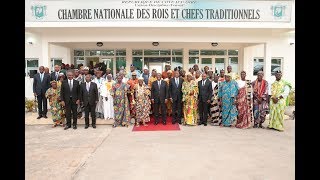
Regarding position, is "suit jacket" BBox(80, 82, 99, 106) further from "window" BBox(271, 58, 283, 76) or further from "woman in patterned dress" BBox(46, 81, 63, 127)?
"window" BBox(271, 58, 283, 76)

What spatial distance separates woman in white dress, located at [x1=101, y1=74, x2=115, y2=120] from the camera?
32.5 feet

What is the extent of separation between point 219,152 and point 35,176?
3.71 meters

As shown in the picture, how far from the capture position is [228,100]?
9352mm

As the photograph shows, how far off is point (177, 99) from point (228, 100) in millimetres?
1609

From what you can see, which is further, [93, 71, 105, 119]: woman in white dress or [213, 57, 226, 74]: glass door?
[213, 57, 226, 74]: glass door

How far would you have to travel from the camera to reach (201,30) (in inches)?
464

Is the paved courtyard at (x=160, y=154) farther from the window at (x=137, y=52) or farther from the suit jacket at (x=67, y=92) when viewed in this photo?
the window at (x=137, y=52)

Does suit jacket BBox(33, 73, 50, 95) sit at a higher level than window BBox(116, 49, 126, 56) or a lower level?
lower

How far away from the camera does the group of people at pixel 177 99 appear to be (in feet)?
30.0

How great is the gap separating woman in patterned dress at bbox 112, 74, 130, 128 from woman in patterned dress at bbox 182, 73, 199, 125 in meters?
1.83

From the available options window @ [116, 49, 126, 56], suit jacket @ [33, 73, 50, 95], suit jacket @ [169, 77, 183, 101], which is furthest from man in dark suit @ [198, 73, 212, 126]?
window @ [116, 49, 126, 56]

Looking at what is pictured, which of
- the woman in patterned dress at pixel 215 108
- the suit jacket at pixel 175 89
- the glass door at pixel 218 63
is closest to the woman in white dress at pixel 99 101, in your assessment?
the suit jacket at pixel 175 89
